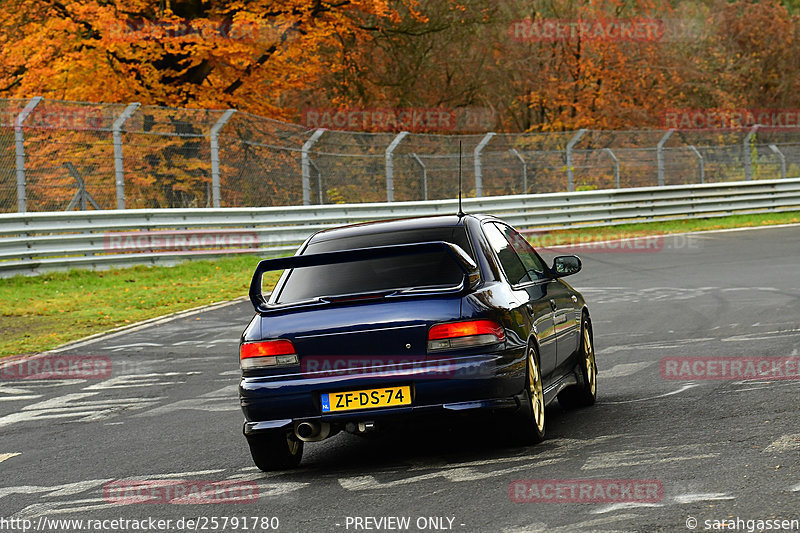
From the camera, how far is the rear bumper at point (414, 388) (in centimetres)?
634

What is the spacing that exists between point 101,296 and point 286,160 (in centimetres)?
762

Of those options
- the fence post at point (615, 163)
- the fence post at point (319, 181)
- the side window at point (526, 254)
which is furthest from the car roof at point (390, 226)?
the fence post at point (615, 163)

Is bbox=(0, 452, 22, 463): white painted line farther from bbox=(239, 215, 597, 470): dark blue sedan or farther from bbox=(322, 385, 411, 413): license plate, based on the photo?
bbox=(322, 385, 411, 413): license plate

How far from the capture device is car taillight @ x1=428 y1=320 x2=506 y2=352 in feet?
21.0

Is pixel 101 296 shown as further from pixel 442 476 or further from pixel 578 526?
pixel 578 526

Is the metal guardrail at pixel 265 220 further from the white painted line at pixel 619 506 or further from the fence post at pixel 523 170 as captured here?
the white painted line at pixel 619 506

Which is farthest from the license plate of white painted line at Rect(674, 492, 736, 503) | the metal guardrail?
the metal guardrail

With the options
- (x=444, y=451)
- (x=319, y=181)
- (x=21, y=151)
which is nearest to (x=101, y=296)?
(x=21, y=151)

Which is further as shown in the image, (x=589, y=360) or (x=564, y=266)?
(x=589, y=360)

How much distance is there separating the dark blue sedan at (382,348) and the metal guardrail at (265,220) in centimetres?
1361

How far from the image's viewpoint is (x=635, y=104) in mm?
46906

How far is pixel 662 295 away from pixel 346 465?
32.1ft

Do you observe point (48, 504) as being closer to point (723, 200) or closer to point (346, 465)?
point (346, 465)

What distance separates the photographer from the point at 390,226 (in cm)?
758
